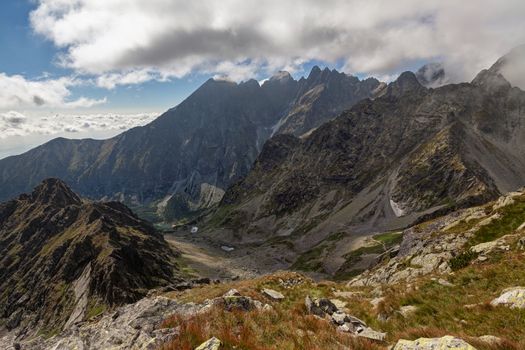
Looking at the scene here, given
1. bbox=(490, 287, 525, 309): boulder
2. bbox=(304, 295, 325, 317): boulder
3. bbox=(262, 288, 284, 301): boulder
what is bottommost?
bbox=(262, 288, 284, 301): boulder

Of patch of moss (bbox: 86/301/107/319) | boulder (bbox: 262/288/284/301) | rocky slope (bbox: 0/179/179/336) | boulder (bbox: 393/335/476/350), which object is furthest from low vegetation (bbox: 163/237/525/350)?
rocky slope (bbox: 0/179/179/336)

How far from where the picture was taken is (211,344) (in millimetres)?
10688

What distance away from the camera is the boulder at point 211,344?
10.5 metres

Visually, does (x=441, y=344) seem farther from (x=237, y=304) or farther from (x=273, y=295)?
(x=273, y=295)

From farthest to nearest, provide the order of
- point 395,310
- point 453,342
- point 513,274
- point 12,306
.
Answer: point 12,306
point 513,274
point 395,310
point 453,342

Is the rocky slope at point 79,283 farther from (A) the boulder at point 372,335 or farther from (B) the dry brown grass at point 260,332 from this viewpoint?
(A) the boulder at point 372,335

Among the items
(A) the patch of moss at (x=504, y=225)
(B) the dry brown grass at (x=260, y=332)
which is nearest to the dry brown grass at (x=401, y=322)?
(B) the dry brown grass at (x=260, y=332)

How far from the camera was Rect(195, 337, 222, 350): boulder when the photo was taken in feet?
34.6

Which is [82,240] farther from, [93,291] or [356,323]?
[356,323]

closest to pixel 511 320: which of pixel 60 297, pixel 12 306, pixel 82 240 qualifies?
pixel 60 297

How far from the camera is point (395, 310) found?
19.0 meters

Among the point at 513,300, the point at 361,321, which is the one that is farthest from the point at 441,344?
the point at 361,321

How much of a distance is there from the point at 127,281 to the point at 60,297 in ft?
118

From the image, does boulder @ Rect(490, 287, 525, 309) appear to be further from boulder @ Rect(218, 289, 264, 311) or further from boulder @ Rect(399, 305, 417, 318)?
boulder @ Rect(218, 289, 264, 311)
